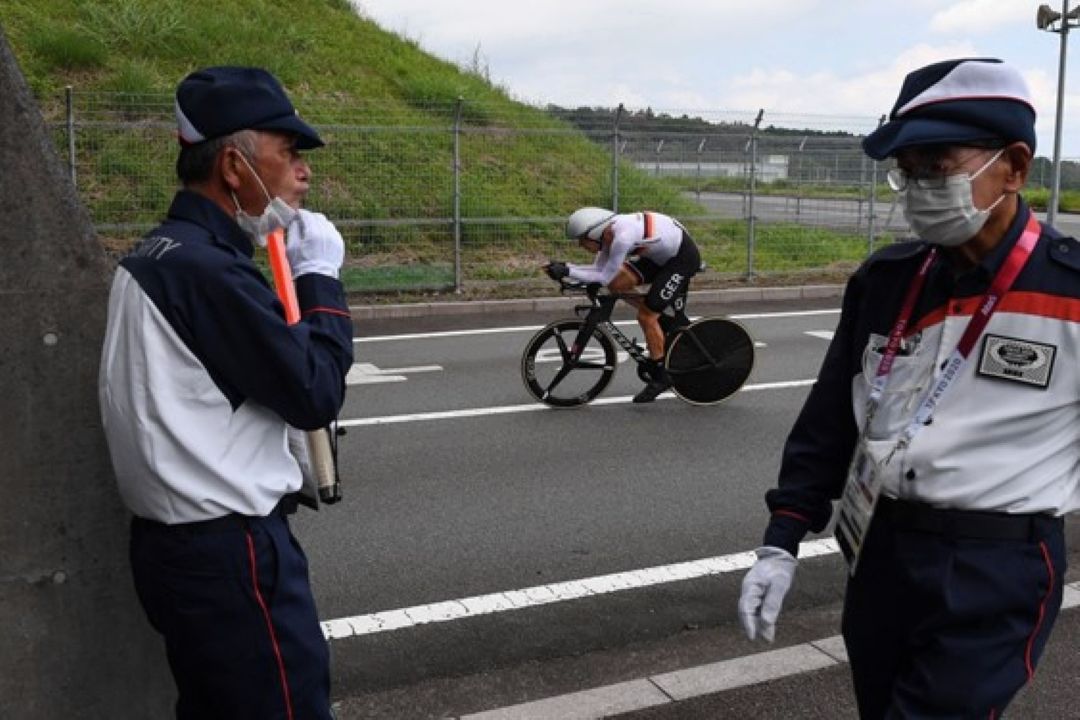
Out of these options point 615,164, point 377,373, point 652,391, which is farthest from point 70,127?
point 652,391

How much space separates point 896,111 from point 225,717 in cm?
177

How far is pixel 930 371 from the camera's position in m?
2.22

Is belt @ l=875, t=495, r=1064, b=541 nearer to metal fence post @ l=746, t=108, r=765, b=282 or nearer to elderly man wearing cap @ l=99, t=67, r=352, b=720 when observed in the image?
elderly man wearing cap @ l=99, t=67, r=352, b=720

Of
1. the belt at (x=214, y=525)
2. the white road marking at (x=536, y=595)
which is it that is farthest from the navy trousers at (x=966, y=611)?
the white road marking at (x=536, y=595)

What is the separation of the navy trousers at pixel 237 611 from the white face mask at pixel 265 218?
1.89ft

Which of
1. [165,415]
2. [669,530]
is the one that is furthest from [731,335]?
[165,415]

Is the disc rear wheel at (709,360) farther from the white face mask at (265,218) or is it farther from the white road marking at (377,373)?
the white face mask at (265,218)

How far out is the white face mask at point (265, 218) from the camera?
7.52 ft

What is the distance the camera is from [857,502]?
2336mm

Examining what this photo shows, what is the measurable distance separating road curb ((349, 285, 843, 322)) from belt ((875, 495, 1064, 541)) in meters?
10.9

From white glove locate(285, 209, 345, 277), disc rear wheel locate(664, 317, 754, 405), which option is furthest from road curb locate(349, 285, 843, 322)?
white glove locate(285, 209, 345, 277)

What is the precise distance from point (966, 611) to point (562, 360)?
20.9ft

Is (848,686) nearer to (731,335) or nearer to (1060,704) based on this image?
(1060,704)

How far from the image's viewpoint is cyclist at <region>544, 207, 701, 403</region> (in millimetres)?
8312
